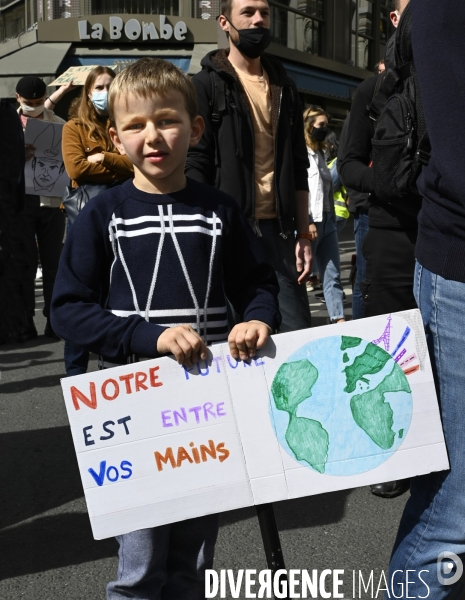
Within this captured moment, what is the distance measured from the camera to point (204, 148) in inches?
134

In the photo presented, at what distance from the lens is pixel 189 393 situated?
1.94 meters

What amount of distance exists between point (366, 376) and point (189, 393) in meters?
0.41

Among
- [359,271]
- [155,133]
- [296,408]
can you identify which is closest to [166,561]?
[296,408]

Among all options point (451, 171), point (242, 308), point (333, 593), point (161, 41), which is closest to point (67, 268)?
point (242, 308)

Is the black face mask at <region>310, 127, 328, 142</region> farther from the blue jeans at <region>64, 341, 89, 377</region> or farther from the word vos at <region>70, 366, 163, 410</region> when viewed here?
the word vos at <region>70, 366, 163, 410</region>

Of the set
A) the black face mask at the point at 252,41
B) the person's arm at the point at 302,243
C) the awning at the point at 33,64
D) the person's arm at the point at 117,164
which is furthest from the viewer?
the awning at the point at 33,64

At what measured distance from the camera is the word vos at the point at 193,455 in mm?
1945

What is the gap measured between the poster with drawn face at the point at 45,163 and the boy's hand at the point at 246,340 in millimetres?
5303

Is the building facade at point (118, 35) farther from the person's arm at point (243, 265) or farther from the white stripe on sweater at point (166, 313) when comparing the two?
the white stripe on sweater at point (166, 313)

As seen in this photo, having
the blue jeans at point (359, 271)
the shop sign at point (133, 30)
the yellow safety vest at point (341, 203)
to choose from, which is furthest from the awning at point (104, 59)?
the blue jeans at point (359, 271)

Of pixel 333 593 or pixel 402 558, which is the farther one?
pixel 333 593

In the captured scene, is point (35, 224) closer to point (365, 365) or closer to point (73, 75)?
point (365, 365)

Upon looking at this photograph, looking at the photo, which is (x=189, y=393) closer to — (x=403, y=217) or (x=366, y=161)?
(x=403, y=217)

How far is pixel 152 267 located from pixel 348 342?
521mm
